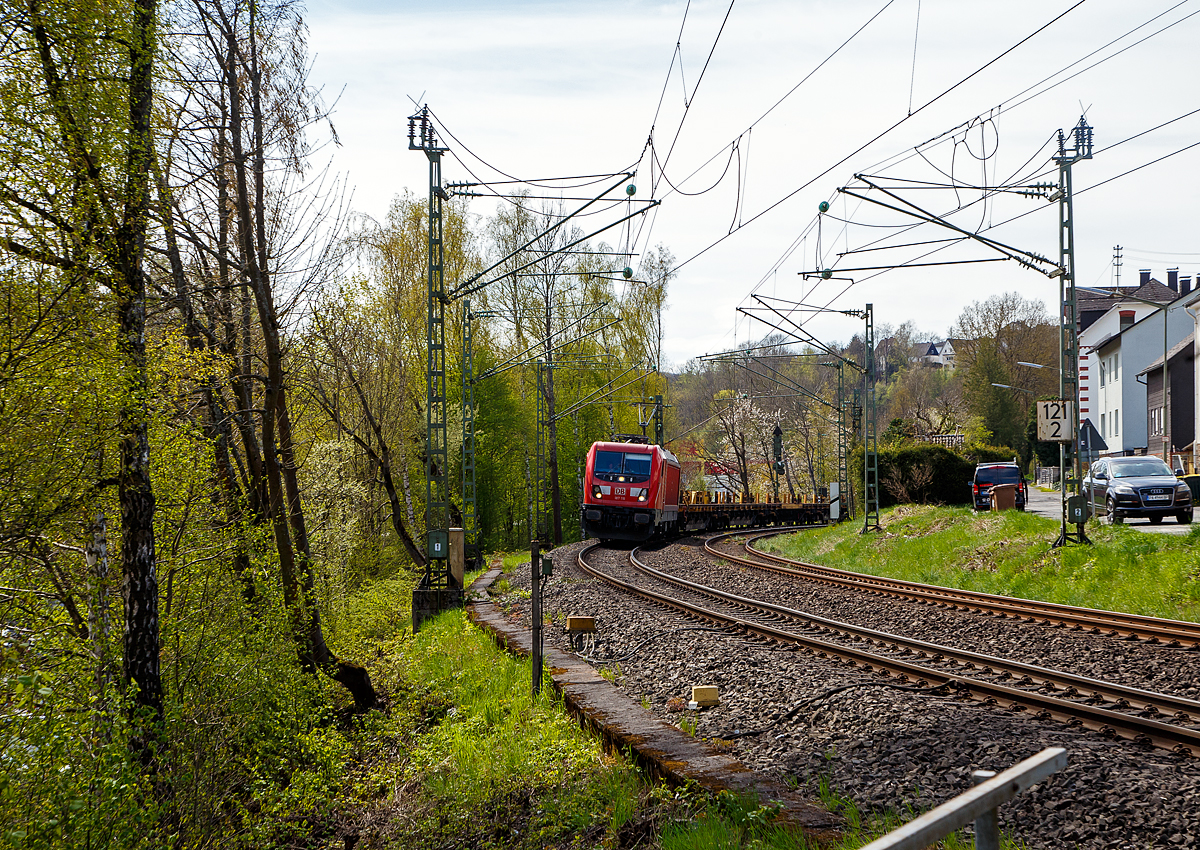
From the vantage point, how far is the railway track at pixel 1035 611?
9.31 meters

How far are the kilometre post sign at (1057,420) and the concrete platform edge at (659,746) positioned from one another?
9569 millimetres

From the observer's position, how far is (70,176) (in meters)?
6.66

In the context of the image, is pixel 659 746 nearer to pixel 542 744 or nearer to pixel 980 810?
pixel 542 744

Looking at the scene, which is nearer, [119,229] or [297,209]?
[119,229]

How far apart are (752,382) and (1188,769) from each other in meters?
54.8

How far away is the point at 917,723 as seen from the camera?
6590 millimetres

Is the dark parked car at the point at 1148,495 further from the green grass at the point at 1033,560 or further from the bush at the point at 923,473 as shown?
the bush at the point at 923,473

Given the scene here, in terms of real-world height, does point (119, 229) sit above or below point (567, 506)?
above

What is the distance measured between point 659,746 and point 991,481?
25250 mm

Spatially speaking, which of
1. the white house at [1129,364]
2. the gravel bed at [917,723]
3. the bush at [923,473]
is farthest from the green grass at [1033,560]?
the white house at [1129,364]

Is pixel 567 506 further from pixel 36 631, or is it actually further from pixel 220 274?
pixel 36 631

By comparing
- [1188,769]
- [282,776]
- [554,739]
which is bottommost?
[282,776]

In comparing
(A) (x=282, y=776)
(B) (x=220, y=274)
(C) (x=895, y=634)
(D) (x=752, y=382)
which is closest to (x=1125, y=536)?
(C) (x=895, y=634)

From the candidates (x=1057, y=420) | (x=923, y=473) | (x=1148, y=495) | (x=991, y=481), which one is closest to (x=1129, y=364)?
(x=923, y=473)
